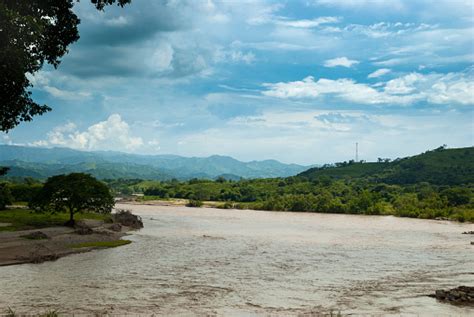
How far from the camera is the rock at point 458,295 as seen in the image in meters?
31.2

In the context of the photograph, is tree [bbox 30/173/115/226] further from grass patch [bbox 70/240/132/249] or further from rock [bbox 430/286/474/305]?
rock [bbox 430/286/474/305]

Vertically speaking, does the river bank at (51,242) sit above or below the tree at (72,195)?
below

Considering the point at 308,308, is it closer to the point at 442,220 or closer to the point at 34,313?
the point at 34,313

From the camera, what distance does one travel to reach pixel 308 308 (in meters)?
29.6

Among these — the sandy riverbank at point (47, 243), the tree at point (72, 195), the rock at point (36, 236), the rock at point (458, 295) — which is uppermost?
the tree at point (72, 195)

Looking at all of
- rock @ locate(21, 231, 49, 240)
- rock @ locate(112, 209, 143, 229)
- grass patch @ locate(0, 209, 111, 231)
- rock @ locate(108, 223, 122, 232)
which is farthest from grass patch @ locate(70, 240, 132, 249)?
rock @ locate(112, 209, 143, 229)

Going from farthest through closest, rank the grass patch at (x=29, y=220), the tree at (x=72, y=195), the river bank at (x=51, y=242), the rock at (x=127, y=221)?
the rock at (x=127, y=221) → the tree at (x=72, y=195) → the grass patch at (x=29, y=220) → the river bank at (x=51, y=242)

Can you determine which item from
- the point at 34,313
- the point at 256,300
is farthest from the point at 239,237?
the point at 34,313

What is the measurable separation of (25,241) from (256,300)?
3783 centimetres

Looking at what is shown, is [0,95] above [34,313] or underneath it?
above

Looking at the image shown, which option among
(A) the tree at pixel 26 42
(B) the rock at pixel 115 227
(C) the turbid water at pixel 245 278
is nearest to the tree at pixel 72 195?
(B) the rock at pixel 115 227

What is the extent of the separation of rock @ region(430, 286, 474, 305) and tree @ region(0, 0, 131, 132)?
28395mm

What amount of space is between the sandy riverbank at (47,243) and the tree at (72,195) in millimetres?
3781

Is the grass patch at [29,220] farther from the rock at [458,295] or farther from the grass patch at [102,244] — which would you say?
the rock at [458,295]
